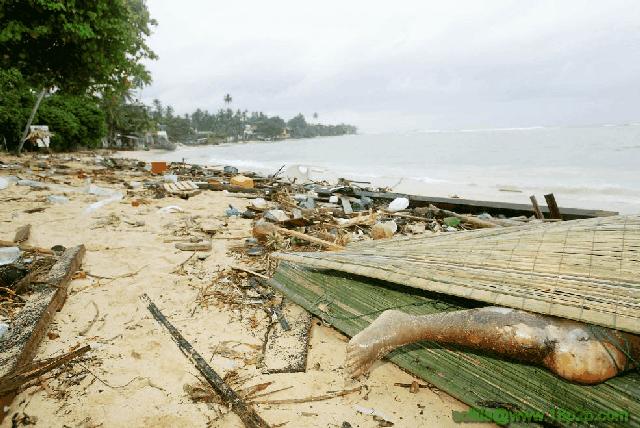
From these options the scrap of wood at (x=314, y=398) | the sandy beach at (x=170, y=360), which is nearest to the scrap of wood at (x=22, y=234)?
the sandy beach at (x=170, y=360)

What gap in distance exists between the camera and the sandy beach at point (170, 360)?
1872mm

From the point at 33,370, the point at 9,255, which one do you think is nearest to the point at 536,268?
the point at 33,370

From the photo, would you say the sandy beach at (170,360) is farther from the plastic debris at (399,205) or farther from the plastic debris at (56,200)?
the plastic debris at (399,205)

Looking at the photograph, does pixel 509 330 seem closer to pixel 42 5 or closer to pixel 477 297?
pixel 477 297

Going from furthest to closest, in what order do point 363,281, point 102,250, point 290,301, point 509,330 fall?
point 102,250 → point 290,301 → point 363,281 → point 509,330

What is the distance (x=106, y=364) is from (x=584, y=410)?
2.87 meters

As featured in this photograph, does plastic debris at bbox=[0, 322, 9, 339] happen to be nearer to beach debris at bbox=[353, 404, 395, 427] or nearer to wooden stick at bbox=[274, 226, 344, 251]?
beach debris at bbox=[353, 404, 395, 427]

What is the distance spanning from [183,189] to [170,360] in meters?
7.31

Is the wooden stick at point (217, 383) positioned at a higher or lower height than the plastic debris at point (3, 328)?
lower

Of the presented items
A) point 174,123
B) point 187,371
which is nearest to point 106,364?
point 187,371

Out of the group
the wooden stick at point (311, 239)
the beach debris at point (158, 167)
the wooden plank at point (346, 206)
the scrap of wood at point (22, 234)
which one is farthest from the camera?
the beach debris at point (158, 167)

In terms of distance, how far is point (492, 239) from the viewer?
2.99 meters

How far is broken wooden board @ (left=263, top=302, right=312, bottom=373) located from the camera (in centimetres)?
229

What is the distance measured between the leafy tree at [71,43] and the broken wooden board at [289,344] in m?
8.67
